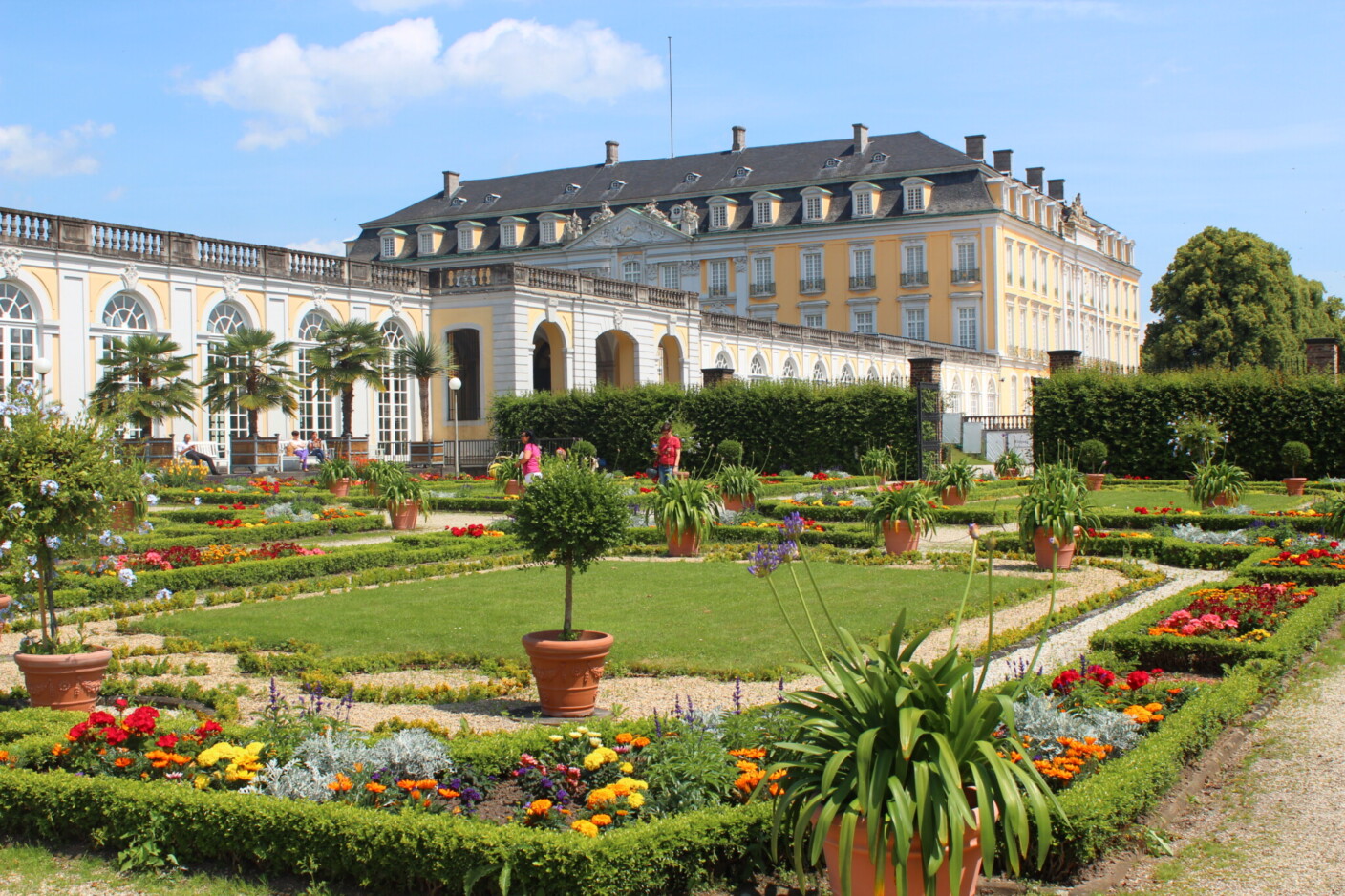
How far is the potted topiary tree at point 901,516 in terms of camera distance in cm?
1321

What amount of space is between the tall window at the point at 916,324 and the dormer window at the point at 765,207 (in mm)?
7438

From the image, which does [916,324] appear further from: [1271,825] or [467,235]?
[1271,825]

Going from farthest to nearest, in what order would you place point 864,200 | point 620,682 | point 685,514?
point 864,200
point 685,514
point 620,682

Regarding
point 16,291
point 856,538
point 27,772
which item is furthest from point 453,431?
point 27,772

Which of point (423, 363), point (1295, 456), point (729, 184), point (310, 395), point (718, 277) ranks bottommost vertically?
point (1295, 456)

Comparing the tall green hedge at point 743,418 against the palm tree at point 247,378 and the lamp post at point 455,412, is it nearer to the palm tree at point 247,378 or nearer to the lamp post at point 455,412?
the lamp post at point 455,412

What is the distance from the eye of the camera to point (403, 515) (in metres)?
17.0

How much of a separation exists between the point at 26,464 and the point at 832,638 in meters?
5.02

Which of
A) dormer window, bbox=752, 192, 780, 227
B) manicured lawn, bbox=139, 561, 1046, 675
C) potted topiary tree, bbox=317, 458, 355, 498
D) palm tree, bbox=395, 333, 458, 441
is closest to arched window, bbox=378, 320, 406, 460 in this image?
palm tree, bbox=395, 333, 458, 441

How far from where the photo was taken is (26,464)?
681cm

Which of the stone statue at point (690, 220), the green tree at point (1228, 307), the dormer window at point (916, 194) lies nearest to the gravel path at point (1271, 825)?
the green tree at point (1228, 307)

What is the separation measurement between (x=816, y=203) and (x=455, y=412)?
87.8ft

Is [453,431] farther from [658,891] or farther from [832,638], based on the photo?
[658,891]

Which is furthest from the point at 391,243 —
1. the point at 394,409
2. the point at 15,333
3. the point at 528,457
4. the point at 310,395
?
the point at 528,457
